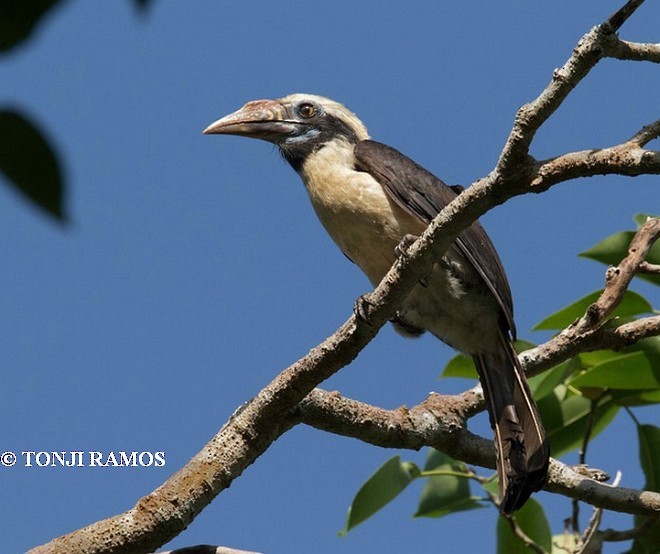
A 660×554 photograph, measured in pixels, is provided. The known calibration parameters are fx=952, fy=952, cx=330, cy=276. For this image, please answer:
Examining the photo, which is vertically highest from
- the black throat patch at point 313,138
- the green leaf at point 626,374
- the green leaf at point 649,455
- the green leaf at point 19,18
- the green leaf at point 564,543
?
the black throat patch at point 313,138

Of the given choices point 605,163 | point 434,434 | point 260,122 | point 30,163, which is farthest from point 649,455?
point 30,163

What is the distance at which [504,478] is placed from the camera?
152 inches

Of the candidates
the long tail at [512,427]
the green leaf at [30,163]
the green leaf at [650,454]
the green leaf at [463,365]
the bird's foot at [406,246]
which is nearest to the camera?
the green leaf at [30,163]

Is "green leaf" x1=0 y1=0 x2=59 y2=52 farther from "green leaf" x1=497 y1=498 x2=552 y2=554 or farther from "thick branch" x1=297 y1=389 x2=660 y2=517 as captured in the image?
"green leaf" x1=497 y1=498 x2=552 y2=554

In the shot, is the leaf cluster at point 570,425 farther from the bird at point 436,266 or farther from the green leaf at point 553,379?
the bird at point 436,266

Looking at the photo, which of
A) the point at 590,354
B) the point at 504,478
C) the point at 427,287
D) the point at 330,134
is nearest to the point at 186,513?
the point at 504,478

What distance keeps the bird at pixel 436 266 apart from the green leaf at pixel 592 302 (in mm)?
226

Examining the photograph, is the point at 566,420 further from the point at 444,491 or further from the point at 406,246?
the point at 406,246

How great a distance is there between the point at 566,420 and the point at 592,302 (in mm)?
616

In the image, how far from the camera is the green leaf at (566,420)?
174 inches

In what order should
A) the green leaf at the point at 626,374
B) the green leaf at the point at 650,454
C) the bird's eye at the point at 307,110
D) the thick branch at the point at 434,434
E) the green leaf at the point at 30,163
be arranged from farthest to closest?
the bird's eye at the point at 307,110, the green leaf at the point at 650,454, the green leaf at the point at 626,374, the thick branch at the point at 434,434, the green leaf at the point at 30,163

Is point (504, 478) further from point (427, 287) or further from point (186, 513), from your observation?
point (186, 513)

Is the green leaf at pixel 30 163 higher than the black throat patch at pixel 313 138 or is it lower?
lower

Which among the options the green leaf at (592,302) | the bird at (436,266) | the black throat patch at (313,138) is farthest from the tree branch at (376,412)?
the black throat patch at (313,138)
